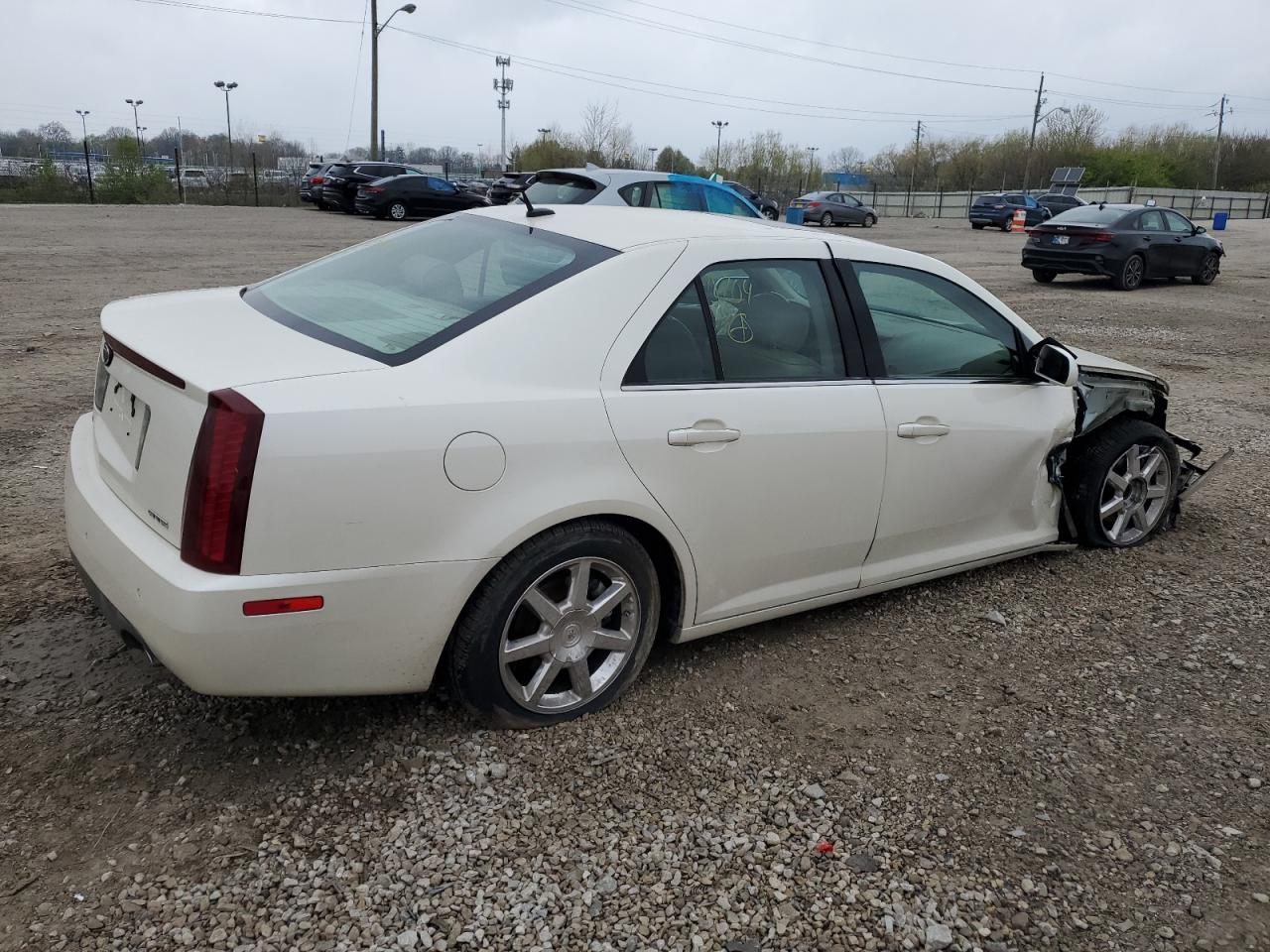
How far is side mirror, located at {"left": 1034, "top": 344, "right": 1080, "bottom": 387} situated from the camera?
4.11 m

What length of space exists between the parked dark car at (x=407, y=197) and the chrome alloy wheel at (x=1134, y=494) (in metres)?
25.0

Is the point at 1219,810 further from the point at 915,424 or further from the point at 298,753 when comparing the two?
the point at 298,753

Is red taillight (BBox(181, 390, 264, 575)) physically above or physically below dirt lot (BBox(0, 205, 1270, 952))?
above

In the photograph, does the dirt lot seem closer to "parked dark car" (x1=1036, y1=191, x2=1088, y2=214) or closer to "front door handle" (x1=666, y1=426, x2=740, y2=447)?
"front door handle" (x1=666, y1=426, x2=740, y2=447)

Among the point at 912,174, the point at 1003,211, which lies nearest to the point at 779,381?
the point at 1003,211

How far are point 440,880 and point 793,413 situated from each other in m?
1.79

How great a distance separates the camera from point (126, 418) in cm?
291

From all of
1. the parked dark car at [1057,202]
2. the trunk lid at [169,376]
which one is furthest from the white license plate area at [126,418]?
the parked dark car at [1057,202]

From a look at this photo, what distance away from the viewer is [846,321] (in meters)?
3.68

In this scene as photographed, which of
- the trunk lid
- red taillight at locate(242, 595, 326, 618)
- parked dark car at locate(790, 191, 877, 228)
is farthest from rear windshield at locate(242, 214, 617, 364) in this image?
parked dark car at locate(790, 191, 877, 228)

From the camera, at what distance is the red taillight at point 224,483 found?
2.47m

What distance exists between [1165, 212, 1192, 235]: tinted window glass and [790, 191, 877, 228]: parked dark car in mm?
18970

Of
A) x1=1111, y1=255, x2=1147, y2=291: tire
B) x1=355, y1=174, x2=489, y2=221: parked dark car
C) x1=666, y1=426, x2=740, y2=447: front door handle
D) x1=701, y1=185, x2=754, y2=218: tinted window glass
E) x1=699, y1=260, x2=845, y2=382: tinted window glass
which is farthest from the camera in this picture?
x1=355, y1=174, x2=489, y2=221: parked dark car

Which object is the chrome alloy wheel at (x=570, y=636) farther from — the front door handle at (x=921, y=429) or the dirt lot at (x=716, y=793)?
the front door handle at (x=921, y=429)
